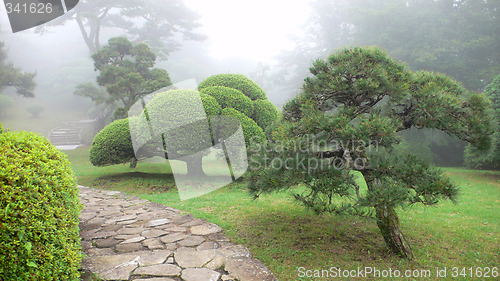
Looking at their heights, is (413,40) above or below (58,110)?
above

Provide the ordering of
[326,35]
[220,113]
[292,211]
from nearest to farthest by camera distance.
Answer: [292,211] → [220,113] → [326,35]

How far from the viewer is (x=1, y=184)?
180 cm

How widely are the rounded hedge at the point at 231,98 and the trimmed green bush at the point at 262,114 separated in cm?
25

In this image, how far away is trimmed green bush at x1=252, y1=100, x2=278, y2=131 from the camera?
24.9 ft

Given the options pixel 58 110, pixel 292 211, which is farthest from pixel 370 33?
pixel 58 110

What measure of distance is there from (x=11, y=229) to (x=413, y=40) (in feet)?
59.0

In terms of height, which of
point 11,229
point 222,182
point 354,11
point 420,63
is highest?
point 354,11

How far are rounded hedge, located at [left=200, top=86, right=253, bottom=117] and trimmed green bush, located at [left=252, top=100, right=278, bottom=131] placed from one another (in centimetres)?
25

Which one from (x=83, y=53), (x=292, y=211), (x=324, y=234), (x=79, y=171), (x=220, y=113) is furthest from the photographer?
(x=83, y=53)

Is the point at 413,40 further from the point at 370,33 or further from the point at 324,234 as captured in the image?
the point at 324,234

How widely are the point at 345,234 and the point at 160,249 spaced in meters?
2.37

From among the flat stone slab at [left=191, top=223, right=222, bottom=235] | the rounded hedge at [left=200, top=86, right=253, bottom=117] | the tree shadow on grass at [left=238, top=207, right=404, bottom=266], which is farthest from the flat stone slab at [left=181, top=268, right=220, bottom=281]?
the rounded hedge at [left=200, top=86, right=253, bottom=117]

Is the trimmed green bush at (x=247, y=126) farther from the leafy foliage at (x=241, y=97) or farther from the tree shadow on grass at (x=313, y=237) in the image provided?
the tree shadow on grass at (x=313, y=237)

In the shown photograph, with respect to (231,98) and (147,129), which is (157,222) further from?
(231,98)
